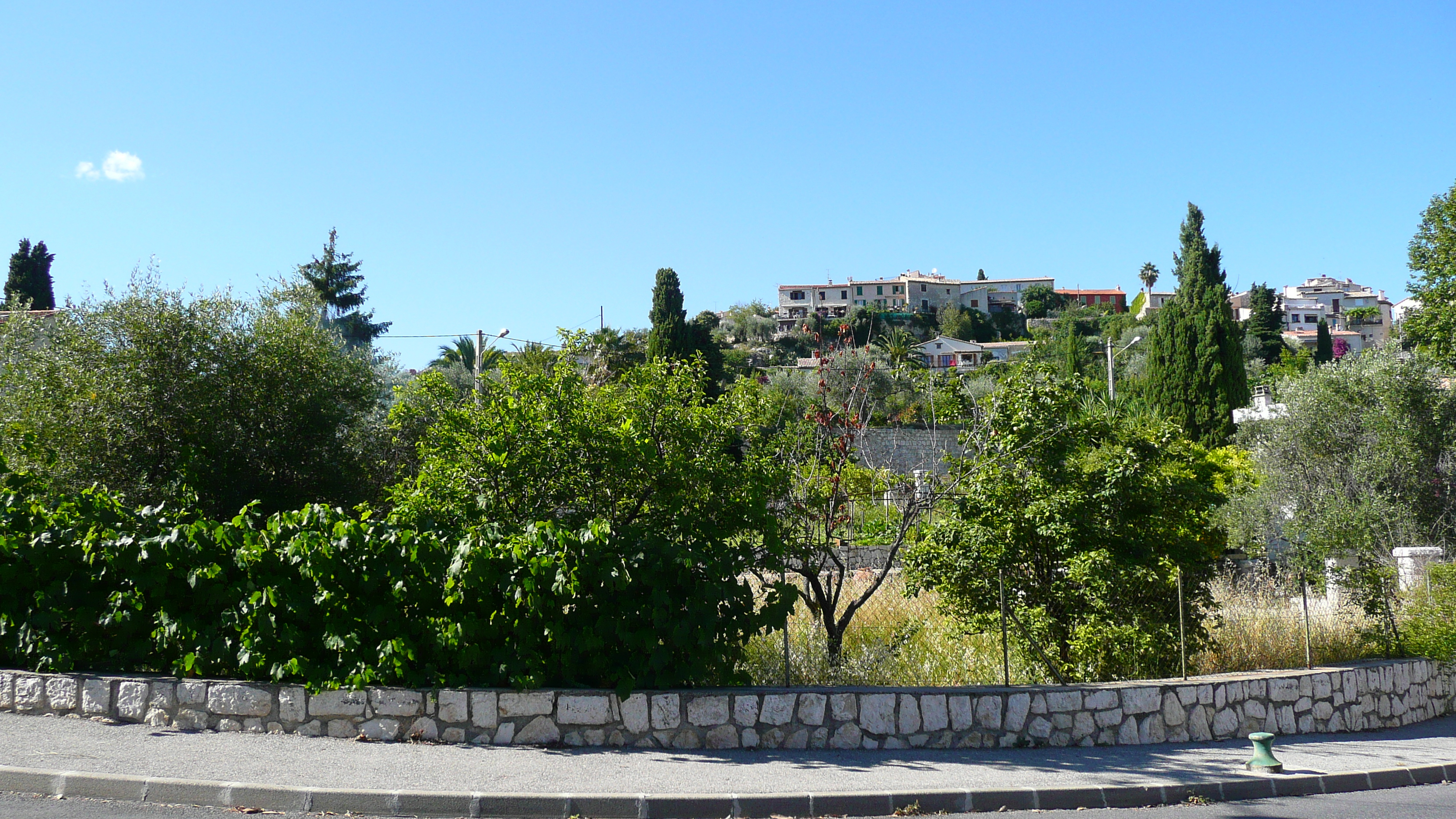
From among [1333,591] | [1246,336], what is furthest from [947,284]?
[1333,591]

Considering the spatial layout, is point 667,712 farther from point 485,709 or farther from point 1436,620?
point 1436,620

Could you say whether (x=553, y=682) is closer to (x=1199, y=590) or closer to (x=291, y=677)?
(x=291, y=677)

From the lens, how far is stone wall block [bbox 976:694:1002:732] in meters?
8.00

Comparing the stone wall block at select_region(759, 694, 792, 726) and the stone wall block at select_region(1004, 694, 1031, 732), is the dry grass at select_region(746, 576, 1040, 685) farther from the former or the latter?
the stone wall block at select_region(1004, 694, 1031, 732)

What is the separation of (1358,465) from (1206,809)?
14.7m

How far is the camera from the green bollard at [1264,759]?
7492 mm

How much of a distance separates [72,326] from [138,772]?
8961 millimetres

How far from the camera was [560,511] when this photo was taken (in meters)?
8.41

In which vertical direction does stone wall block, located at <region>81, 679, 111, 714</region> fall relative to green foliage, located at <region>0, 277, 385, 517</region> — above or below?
below

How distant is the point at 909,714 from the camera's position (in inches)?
309

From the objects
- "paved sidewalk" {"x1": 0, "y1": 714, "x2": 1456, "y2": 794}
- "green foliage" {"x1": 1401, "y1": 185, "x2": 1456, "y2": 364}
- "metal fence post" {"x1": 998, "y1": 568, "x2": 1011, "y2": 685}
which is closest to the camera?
"paved sidewalk" {"x1": 0, "y1": 714, "x2": 1456, "y2": 794}

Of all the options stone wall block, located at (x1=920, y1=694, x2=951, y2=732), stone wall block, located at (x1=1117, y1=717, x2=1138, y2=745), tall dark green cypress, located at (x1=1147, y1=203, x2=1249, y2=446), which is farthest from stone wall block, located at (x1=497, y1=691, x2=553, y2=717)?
tall dark green cypress, located at (x1=1147, y1=203, x2=1249, y2=446)

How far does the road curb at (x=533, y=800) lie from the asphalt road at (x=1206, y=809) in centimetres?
7

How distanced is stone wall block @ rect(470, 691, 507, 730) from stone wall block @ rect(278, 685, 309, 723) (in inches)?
52.7
